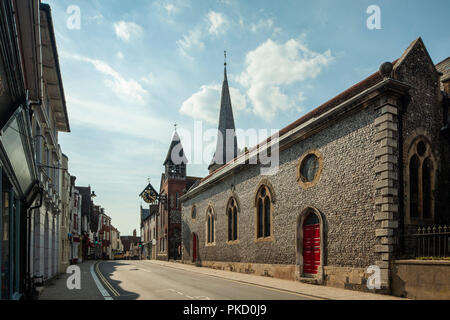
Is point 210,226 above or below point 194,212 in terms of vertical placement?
below

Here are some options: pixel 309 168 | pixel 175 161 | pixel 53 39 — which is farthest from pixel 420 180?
pixel 175 161

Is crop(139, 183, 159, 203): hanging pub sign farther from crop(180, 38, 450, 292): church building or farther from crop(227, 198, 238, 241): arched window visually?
crop(180, 38, 450, 292): church building

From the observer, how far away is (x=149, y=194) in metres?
49.0

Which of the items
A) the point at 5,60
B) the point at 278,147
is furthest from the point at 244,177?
the point at 5,60

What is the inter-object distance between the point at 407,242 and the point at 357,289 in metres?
2.44

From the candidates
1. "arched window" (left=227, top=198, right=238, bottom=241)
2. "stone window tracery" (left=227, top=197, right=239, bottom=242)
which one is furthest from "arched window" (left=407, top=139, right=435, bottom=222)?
"arched window" (left=227, top=198, right=238, bottom=241)

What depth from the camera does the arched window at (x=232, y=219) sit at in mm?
25469

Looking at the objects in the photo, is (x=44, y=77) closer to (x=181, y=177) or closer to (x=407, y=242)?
(x=407, y=242)

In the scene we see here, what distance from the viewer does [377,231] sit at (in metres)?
12.9

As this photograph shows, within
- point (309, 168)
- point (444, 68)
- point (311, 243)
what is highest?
point (444, 68)

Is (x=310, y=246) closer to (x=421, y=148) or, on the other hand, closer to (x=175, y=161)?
(x=421, y=148)

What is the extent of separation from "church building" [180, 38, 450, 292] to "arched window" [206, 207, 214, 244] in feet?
34.4

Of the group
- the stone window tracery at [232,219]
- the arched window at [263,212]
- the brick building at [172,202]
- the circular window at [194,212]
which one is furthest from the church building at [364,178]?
the brick building at [172,202]

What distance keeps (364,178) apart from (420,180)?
7.26 feet
